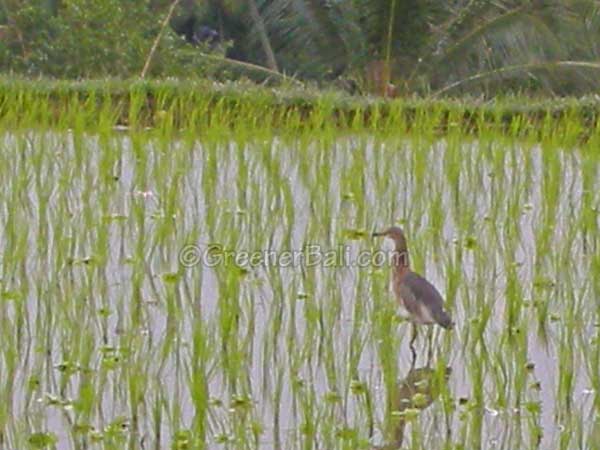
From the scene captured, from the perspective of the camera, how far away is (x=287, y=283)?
4.93m

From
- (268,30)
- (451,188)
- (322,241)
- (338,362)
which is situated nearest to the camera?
(338,362)

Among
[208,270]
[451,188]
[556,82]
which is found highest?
[556,82]

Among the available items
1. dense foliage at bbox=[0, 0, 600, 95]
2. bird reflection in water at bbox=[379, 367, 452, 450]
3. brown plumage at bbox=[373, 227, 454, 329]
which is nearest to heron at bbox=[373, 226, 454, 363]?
brown plumage at bbox=[373, 227, 454, 329]

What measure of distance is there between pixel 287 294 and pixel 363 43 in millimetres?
7868

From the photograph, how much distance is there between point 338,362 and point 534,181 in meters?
2.92

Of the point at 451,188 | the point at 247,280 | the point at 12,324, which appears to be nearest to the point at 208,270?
the point at 247,280

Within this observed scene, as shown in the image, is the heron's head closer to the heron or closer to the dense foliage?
the heron

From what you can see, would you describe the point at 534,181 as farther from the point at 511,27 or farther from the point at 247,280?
the point at 511,27

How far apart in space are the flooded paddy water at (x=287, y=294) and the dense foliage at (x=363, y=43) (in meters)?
4.97

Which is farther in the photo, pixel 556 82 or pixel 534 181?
pixel 556 82

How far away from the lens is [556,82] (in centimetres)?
1415

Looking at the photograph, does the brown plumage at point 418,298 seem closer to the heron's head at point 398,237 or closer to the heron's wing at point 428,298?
the heron's wing at point 428,298

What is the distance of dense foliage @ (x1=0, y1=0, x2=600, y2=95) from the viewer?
12.1 metres

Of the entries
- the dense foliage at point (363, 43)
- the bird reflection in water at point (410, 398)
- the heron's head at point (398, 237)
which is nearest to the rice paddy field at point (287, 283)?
the bird reflection in water at point (410, 398)
